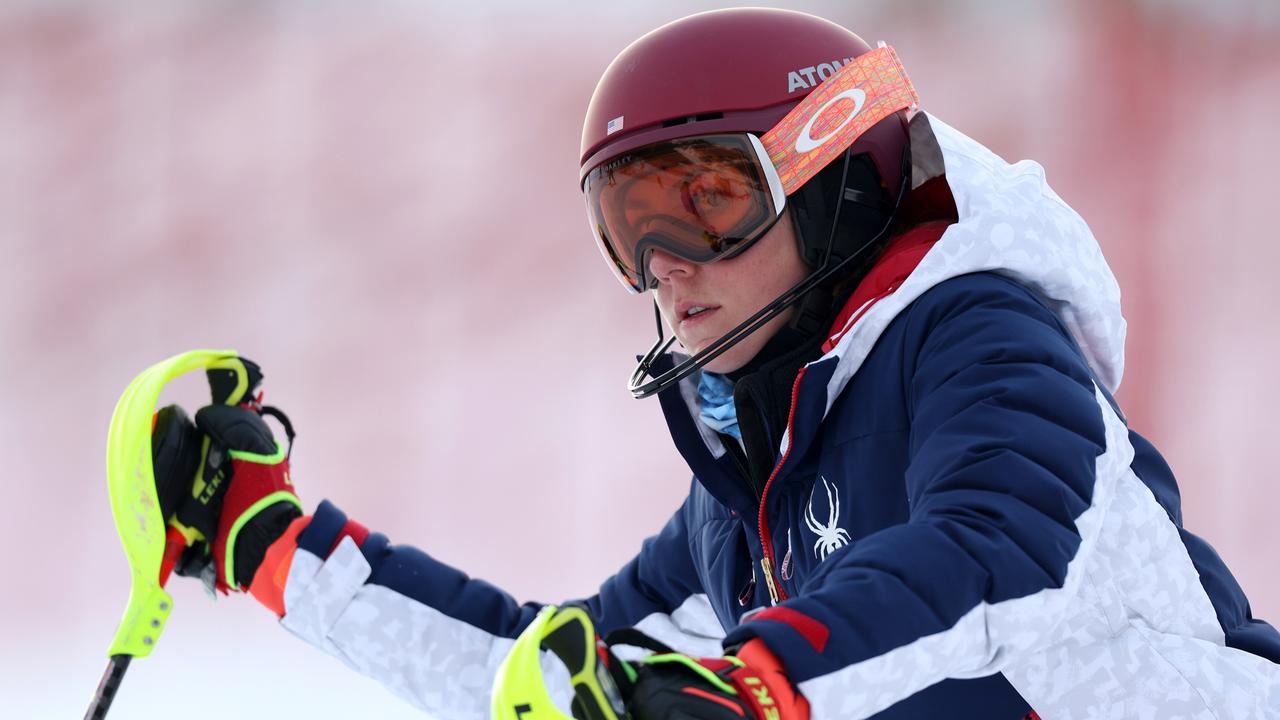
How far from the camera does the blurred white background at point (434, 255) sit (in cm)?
→ 410

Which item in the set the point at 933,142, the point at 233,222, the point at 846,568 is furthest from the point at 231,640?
the point at 846,568

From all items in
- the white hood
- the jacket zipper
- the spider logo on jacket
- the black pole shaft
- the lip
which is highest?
the white hood

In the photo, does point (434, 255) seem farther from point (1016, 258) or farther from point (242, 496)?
point (1016, 258)

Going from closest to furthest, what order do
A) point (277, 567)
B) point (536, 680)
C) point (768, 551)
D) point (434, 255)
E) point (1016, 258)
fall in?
point (536, 680) → point (1016, 258) → point (768, 551) → point (277, 567) → point (434, 255)

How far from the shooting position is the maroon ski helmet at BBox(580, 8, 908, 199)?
1.82 meters

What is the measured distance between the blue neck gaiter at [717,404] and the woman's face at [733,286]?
86 mm

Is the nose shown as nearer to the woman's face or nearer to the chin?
the woman's face

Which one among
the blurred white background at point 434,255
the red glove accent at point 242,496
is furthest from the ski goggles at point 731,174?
the blurred white background at point 434,255

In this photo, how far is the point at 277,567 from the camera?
2021mm

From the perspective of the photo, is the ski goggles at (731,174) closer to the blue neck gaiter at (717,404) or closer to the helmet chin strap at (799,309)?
the helmet chin strap at (799,309)

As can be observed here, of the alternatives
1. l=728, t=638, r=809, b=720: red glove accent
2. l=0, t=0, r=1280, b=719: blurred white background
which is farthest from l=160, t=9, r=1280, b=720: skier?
l=0, t=0, r=1280, b=719: blurred white background

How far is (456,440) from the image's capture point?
425 cm

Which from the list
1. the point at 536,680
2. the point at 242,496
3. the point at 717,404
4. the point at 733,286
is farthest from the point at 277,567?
the point at 536,680

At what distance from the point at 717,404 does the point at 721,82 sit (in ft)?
1.62
